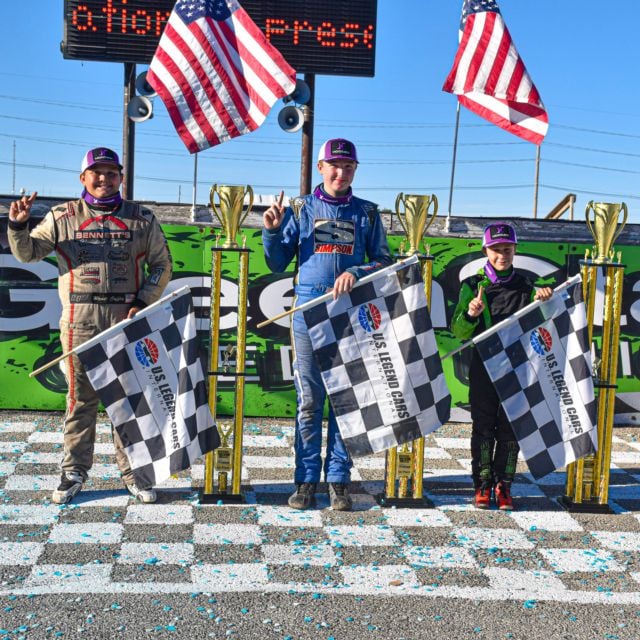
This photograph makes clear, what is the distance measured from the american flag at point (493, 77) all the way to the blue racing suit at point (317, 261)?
217 centimetres

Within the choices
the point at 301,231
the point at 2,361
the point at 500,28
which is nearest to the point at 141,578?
the point at 301,231

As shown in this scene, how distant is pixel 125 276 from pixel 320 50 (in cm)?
556

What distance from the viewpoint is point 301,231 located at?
4.68m

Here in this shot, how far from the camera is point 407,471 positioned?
4.88 metres

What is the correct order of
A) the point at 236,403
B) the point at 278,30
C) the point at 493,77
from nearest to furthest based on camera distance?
the point at 236,403 < the point at 493,77 < the point at 278,30

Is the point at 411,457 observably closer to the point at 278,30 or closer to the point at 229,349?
the point at 229,349

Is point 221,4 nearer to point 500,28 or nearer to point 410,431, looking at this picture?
point 500,28

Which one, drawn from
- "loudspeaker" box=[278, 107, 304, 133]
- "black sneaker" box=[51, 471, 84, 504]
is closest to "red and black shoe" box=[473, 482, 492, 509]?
"black sneaker" box=[51, 471, 84, 504]

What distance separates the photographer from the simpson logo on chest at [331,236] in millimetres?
4652

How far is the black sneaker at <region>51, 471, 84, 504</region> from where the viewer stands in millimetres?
4645

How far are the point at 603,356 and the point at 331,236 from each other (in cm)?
177

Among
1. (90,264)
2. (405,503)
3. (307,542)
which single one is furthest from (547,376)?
(90,264)

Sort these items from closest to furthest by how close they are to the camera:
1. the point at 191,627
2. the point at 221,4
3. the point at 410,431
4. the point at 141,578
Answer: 1. the point at 191,627
2. the point at 141,578
3. the point at 410,431
4. the point at 221,4

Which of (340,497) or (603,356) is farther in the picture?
(603,356)
